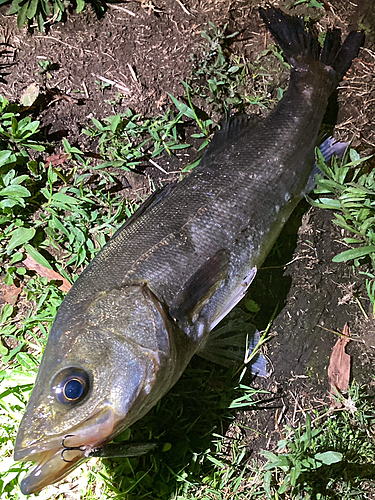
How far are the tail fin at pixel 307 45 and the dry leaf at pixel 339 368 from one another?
2.42m

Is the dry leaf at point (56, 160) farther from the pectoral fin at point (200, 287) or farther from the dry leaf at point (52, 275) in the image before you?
the pectoral fin at point (200, 287)

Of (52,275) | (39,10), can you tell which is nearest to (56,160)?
Answer: (52,275)

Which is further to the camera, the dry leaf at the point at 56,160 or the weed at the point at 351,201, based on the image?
the dry leaf at the point at 56,160

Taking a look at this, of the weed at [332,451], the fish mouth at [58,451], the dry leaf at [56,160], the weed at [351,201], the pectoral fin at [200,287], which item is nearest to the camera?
the fish mouth at [58,451]

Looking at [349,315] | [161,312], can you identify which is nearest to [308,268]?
[349,315]

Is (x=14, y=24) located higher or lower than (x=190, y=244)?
higher

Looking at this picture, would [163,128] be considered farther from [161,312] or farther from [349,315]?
[349,315]

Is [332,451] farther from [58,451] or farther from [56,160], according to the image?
[56,160]

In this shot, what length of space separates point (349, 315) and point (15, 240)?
3219 millimetres

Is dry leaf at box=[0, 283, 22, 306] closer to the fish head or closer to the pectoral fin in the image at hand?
the fish head

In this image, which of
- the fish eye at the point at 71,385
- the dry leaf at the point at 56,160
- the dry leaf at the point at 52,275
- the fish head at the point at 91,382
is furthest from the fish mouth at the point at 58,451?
the dry leaf at the point at 56,160

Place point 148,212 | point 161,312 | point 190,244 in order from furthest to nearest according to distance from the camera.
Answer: point 148,212 < point 190,244 < point 161,312

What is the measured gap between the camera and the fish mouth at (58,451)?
2.24 metres

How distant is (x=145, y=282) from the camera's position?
2666 millimetres
